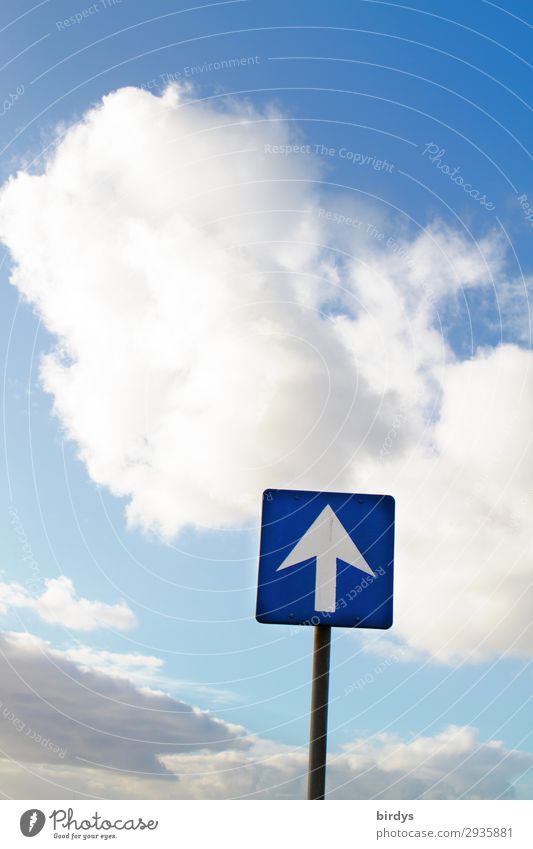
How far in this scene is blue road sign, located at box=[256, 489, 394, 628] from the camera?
20.0 feet

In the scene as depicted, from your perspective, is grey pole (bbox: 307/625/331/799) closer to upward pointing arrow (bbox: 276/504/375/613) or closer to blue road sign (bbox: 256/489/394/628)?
blue road sign (bbox: 256/489/394/628)

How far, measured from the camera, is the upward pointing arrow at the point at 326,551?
6.24 m

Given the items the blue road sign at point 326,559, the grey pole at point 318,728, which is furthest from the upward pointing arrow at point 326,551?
the grey pole at point 318,728

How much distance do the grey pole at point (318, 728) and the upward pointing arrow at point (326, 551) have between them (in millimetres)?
634

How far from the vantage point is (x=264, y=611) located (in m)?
6.16

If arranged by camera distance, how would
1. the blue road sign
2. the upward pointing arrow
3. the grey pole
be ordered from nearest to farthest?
the grey pole < the blue road sign < the upward pointing arrow

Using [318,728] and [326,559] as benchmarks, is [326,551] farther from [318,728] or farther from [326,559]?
[318,728]

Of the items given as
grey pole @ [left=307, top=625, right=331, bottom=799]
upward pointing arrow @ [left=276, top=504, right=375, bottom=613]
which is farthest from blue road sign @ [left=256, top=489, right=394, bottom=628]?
grey pole @ [left=307, top=625, right=331, bottom=799]

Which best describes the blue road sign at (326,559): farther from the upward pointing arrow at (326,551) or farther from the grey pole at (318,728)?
the grey pole at (318,728)
